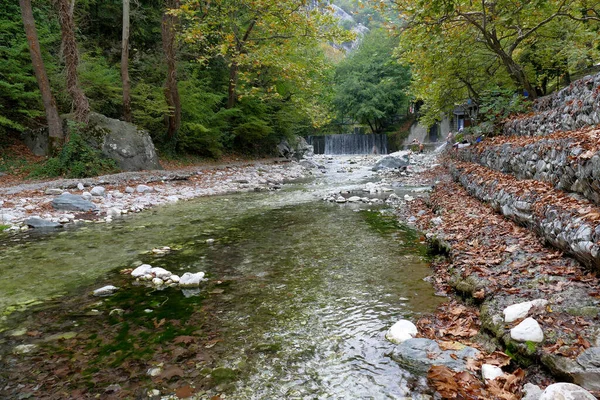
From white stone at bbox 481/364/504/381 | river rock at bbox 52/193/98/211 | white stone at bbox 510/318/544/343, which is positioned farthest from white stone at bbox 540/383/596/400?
river rock at bbox 52/193/98/211

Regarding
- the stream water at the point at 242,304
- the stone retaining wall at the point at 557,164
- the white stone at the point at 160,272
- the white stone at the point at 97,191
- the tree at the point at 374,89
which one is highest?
the tree at the point at 374,89

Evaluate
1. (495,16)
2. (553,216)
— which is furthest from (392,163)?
(553,216)

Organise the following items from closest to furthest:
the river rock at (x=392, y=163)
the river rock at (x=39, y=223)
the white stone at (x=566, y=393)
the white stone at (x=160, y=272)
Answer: the white stone at (x=566, y=393) → the white stone at (x=160, y=272) → the river rock at (x=39, y=223) → the river rock at (x=392, y=163)

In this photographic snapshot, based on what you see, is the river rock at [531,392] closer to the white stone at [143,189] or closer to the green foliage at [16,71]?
the white stone at [143,189]

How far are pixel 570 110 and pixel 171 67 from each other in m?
13.5

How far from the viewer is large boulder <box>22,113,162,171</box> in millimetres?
12695

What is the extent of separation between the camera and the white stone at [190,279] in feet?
13.6

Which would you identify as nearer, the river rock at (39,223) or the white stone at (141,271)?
the white stone at (141,271)

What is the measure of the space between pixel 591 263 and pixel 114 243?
6123 mm

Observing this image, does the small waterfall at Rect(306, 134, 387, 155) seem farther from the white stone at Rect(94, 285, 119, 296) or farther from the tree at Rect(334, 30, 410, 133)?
the white stone at Rect(94, 285, 119, 296)

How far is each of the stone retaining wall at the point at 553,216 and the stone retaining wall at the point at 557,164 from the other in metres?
0.18

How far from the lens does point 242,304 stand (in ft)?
12.0

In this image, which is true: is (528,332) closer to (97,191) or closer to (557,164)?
(557,164)

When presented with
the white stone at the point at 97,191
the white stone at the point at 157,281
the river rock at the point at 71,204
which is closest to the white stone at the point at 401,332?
the white stone at the point at 157,281
